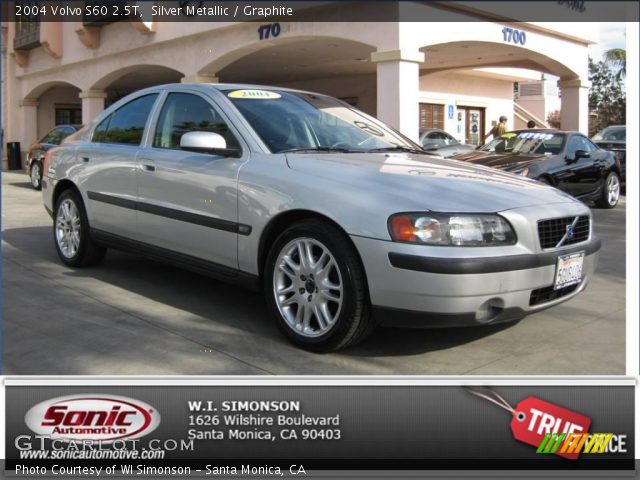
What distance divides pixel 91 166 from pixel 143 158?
842mm

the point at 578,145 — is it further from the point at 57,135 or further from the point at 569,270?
the point at 57,135

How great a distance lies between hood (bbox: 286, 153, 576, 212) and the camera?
3633 mm

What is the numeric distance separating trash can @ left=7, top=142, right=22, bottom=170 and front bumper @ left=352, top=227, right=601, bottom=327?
23.4 m

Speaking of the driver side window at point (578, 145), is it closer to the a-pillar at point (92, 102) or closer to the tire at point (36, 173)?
the tire at point (36, 173)

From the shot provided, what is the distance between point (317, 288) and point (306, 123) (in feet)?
4.44

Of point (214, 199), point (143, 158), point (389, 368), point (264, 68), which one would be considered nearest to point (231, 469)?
point (389, 368)

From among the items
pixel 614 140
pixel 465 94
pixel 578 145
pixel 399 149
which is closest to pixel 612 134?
pixel 614 140

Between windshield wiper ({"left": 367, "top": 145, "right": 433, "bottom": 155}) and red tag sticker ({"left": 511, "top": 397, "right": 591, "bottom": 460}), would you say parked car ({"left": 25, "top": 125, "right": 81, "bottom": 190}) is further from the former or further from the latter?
red tag sticker ({"left": 511, "top": 397, "right": 591, "bottom": 460})

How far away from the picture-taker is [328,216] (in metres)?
3.75

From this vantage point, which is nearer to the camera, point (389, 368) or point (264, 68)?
point (389, 368)

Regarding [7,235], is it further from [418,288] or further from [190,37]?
[190,37]

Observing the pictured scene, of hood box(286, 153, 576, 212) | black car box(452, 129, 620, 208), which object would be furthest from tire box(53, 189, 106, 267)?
black car box(452, 129, 620, 208)

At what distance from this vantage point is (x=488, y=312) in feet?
11.8

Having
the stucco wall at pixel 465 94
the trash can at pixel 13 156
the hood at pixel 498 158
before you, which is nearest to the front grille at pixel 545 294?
the hood at pixel 498 158
